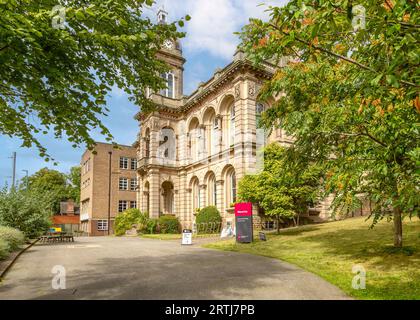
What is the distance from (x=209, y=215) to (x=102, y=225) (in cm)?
2590

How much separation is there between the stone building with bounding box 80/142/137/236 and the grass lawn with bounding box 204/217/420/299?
35.3 meters

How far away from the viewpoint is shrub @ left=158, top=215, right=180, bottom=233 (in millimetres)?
33750

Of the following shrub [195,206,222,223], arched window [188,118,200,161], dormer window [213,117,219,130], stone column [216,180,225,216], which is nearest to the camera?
shrub [195,206,222,223]

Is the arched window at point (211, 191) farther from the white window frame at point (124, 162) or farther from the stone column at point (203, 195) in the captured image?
the white window frame at point (124, 162)

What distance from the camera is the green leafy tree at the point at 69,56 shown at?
5.84 metres

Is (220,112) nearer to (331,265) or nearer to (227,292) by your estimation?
(331,265)

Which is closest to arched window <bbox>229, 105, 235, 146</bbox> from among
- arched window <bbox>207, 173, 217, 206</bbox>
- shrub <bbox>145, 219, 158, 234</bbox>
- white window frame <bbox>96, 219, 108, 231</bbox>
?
arched window <bbox>207, 173, 217, 206</bbox>

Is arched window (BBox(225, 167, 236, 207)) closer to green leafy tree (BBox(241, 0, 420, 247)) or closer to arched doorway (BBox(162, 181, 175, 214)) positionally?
arched doorway (BBox(162, 181, 175, 214))

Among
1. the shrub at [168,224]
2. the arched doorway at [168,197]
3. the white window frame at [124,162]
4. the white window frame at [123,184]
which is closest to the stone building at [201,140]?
the arched doorway at [168,197]

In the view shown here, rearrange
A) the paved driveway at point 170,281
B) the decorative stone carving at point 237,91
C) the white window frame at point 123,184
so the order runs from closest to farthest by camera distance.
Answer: the paved driveway at point 170,281 < the decorative stone carving at point 237,91 < the white window frame at point 123,184

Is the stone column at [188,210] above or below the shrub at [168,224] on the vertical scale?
above

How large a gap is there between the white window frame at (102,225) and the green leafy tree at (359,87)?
142 ft

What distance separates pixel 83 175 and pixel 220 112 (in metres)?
34.8

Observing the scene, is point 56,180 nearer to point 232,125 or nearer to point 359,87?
point 232,125
